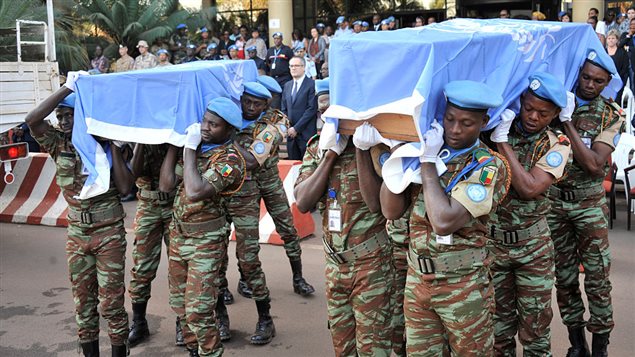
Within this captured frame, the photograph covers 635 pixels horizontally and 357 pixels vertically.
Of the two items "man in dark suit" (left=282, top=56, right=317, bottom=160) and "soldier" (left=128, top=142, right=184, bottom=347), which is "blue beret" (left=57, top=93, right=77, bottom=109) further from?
"man in dark suit" (left=282, top=56, right=317, bottom=160)

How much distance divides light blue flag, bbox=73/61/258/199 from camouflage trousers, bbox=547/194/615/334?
8.38ft

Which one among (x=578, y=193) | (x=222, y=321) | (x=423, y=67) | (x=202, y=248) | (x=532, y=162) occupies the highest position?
(x=423, y=67)

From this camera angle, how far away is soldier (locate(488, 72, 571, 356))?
157 inches

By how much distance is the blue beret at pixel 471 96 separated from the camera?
127 inches

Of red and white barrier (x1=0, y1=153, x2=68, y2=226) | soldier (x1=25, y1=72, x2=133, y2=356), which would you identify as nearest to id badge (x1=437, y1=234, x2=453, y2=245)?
soldier (x1=25, y1=72, x2=133, y2=356)

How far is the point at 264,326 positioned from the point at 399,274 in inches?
62.9

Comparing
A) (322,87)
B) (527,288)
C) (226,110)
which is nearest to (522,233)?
(527,288)

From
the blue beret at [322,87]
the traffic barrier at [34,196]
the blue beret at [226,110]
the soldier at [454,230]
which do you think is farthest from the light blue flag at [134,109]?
the traffic barrier at [34,196]

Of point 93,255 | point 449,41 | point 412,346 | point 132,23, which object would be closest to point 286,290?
point 93,255

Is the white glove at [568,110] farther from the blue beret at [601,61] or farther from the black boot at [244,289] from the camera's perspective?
the black boot at [244,289]

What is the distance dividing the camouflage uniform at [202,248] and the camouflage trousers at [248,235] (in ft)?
2.80

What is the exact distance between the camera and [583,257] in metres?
4.86

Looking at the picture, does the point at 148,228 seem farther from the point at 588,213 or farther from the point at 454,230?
the point at 588,213

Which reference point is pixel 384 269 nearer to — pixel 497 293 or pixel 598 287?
pixel 497 293
